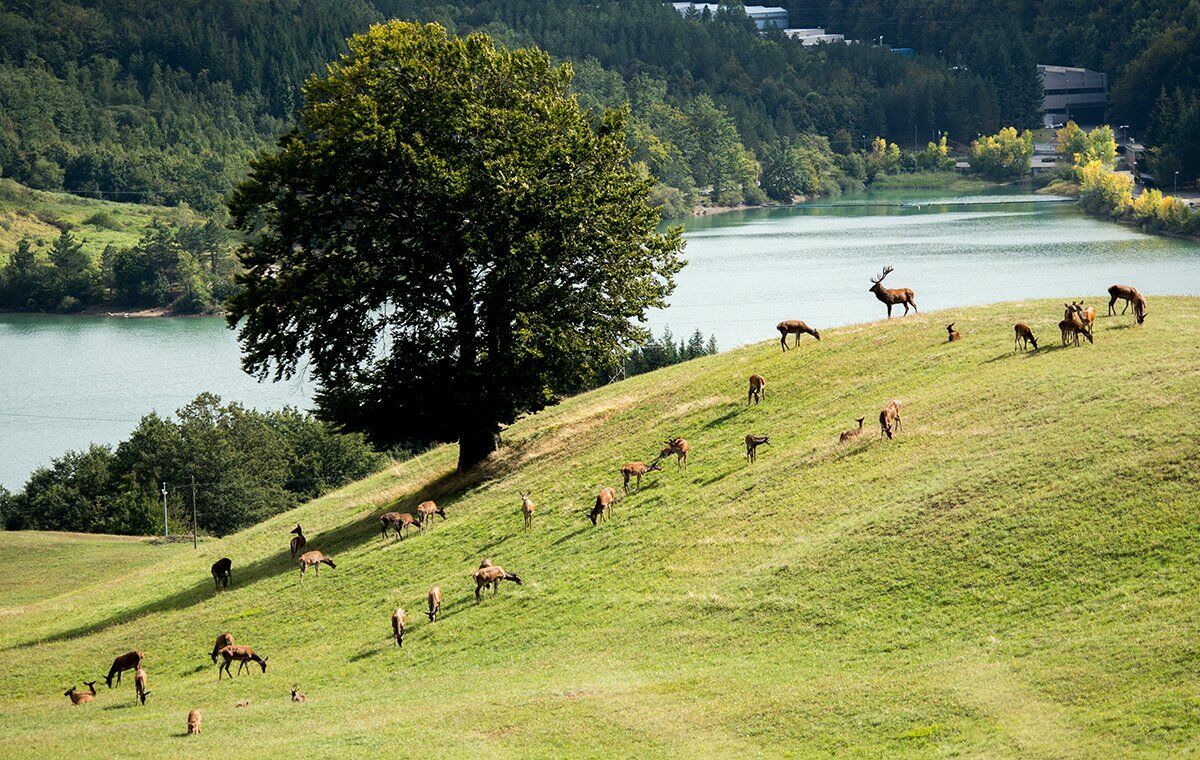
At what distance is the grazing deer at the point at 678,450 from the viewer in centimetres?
3806

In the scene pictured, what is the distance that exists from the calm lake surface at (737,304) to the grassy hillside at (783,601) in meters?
57.8

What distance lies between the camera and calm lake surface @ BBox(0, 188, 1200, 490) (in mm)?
111375

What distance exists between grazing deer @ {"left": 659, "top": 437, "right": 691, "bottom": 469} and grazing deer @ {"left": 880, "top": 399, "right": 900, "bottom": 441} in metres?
5.45

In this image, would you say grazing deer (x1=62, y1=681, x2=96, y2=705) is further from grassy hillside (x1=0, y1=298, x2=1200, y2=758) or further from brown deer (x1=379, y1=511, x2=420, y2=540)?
brown deer (x1=379, y1=511, x2=420, y2=540)

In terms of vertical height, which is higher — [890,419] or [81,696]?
[890,419]

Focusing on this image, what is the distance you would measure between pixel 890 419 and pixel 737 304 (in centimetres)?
9312

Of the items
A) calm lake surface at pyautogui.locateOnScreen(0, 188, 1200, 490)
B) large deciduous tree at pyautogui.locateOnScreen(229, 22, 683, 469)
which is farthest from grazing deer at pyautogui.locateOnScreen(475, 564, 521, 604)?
calm lake surface at pyautogui.locateOnScreen(0, 188, 1200, 490)

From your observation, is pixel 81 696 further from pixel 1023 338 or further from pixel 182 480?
pixel 182 480

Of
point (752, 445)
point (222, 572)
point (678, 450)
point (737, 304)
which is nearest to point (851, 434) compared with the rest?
point (752, 445)

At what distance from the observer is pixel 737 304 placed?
417ft

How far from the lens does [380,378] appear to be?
1804 inches

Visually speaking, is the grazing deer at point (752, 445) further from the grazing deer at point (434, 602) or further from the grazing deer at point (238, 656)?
the grazing deer at point (238, 656)

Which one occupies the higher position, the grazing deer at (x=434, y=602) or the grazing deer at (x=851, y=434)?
the grazing deer at (x=851, y=434)

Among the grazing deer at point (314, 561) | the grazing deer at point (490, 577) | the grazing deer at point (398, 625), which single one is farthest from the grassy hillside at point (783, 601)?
the grazing deer at point (490, 577)
